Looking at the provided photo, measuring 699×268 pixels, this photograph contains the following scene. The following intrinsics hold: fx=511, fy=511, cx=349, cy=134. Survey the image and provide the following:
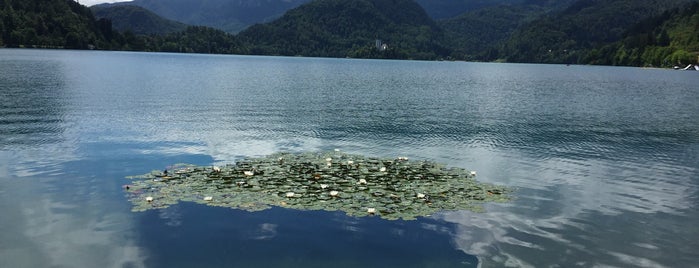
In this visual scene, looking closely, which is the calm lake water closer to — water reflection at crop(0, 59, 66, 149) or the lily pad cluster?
water reflection at crop(0, 59, 66, 149)

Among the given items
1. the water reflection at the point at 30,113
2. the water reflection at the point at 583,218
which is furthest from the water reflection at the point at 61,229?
the water reflection at the point at 583,218

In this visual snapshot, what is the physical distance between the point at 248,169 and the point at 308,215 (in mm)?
7969

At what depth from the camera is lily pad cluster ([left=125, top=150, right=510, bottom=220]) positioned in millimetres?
24609

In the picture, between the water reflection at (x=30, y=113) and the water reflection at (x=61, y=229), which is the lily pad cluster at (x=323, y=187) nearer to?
the water reflection at (x=61, y=229)

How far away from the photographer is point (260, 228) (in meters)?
22.2

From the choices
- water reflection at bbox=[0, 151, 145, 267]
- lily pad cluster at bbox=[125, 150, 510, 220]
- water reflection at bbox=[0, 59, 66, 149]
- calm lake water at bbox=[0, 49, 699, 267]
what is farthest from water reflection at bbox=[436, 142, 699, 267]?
water reflection at bbox=[0, 59, 66, 149]

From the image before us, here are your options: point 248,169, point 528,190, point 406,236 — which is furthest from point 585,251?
point 248,169

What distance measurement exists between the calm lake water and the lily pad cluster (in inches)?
29.0

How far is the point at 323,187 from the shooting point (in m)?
26.7

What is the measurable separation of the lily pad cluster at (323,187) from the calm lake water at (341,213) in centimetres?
74

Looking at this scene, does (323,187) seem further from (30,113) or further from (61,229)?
(30,113)

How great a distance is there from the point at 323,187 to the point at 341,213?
2.72m

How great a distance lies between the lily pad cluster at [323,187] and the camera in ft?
80.7

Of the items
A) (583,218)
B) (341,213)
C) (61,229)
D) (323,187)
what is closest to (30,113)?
(61,229)
